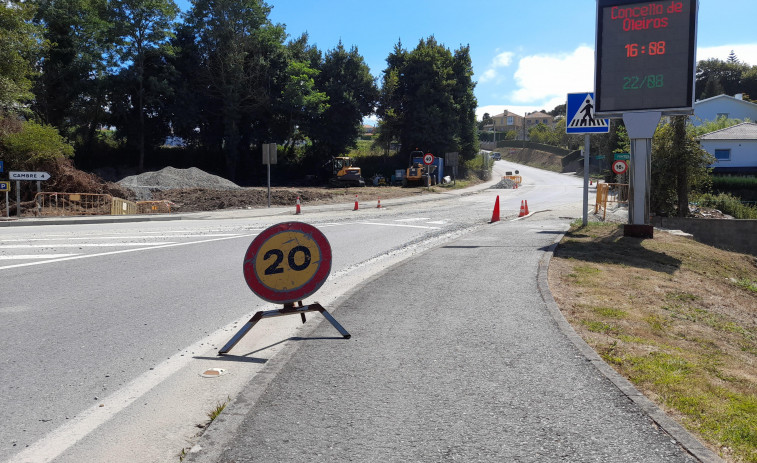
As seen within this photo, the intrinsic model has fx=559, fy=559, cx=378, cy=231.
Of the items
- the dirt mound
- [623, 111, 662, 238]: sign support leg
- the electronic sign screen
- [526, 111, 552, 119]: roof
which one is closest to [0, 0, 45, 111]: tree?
the dirt mound

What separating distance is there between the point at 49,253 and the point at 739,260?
17692 millimetres

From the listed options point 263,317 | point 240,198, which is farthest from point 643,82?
point 240,198

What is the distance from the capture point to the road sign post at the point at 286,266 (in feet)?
18.6

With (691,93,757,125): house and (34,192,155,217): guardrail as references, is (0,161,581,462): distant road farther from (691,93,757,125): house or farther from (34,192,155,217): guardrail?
(691,93,757,125): house

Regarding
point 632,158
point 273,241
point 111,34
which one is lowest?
point 273,241

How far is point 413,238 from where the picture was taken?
51.7 feet

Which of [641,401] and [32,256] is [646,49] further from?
[32,256]

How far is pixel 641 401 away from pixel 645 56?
11828 millimetres

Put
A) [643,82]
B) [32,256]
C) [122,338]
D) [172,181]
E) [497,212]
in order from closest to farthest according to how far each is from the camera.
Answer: [122,338], [32,256], [643,82], [497,212], [172,181]

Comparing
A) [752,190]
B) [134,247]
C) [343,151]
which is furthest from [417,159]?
[134,247]

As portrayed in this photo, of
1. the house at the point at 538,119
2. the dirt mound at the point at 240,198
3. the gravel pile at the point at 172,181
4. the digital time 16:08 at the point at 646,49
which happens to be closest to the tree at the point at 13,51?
the gravel pile at the point at 172,181

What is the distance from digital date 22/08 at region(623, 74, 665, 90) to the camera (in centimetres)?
1339

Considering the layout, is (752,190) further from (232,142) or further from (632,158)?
(232,142)

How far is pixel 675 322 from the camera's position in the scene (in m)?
7.18
